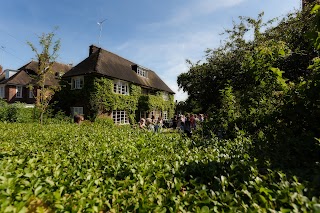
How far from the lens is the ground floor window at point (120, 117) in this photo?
98.8ft

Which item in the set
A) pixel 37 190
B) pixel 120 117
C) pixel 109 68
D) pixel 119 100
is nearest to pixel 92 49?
pixel 109 68

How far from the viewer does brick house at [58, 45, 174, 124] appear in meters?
28.2

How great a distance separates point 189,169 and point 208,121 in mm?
5088

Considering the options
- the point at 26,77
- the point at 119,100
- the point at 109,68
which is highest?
the point at 109,68

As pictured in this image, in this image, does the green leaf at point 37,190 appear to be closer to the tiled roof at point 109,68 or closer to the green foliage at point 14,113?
the green foliage at point 14,113

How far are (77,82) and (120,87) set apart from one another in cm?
537

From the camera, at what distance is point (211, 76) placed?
1736 centimetres

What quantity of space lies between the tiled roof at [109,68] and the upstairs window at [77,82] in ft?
1.94

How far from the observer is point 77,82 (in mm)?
29578

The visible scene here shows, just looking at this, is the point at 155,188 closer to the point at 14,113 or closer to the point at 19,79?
the point at 14,113

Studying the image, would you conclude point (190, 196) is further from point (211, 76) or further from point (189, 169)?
point (211, 76)

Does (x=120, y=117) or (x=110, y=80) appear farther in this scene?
(x=120, y=117)

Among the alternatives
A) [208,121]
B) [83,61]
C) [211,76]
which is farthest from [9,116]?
[208,121]

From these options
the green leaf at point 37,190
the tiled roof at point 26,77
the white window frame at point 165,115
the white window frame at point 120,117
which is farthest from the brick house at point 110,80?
the green leaf at point 37,190
